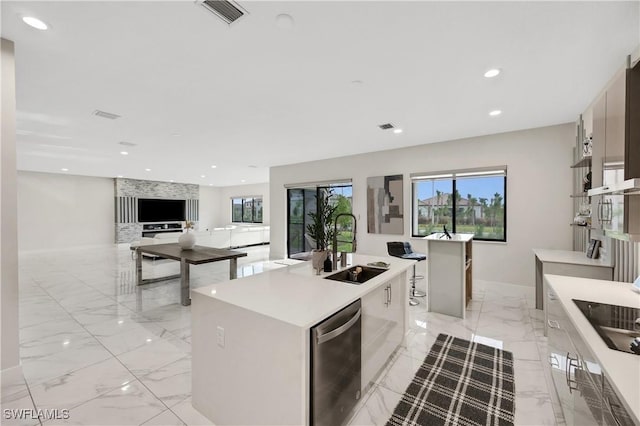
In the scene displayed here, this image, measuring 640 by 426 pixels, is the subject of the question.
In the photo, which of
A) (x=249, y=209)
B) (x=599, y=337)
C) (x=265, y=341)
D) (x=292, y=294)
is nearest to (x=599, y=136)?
(x=599, y=337)

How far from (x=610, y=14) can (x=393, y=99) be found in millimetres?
1746

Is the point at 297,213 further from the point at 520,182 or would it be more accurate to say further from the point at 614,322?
the point at 614,322

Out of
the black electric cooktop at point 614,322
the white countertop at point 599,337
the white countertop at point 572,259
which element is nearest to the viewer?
the white countertop at point 599,337

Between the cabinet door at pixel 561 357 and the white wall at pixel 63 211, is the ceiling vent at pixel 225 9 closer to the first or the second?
the cabinet door at pixel 561 357

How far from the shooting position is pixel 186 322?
3.35 meters

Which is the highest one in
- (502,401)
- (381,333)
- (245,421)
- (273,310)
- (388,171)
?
(388,171)

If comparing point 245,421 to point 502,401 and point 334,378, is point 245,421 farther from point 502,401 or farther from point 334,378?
point 502,401

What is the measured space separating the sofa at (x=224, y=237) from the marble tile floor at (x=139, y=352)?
1933 mm

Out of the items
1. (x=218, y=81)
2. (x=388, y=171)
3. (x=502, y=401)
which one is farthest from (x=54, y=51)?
(x=388, y=171)

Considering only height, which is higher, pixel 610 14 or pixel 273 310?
pixel 610 14

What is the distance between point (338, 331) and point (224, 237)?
823cm

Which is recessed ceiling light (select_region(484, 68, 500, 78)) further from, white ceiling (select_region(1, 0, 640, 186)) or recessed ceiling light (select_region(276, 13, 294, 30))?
recessed ceiling light (select_region(276, 13, 294, 30))

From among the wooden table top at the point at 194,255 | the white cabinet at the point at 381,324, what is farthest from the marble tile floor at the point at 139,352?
the wooden table top at the point at 194,255

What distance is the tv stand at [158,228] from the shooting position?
1109 cm
